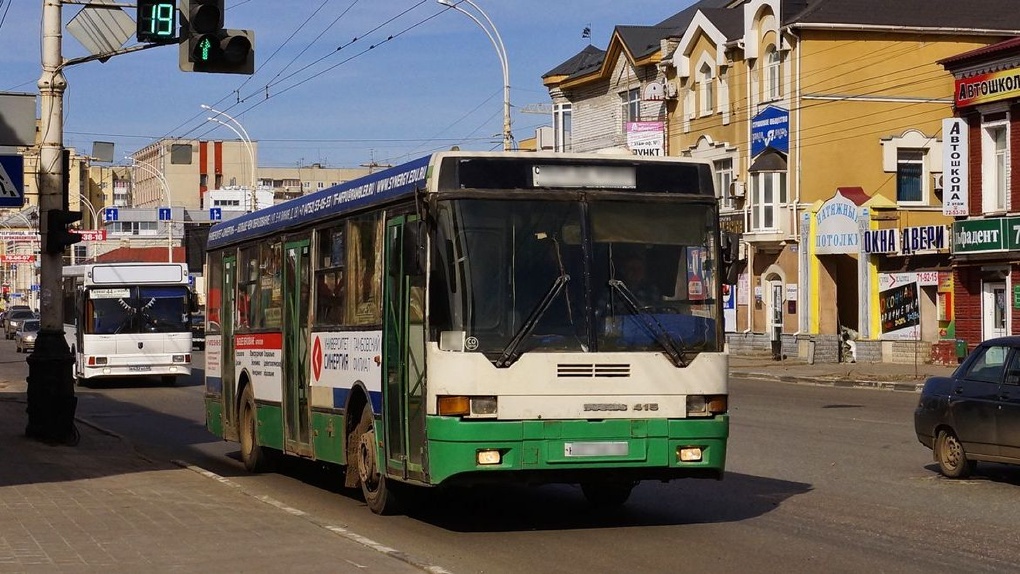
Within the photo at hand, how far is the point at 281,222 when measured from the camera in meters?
15.7

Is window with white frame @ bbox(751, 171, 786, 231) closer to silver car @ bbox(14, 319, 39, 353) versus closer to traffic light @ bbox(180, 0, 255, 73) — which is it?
silver car @ bbox(14, 319, 39, 353)

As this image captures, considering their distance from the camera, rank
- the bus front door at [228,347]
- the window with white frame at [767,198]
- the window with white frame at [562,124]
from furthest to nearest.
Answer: the window with white frame at [562,124] → the window with white frame at [767,198] → the bus front door at [228,347]

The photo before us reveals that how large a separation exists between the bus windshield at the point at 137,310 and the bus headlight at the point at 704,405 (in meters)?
26.6

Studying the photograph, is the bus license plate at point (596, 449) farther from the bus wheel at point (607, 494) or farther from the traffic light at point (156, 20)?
the traffic light at point (156, 20)

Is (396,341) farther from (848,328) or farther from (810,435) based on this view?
(848,328)

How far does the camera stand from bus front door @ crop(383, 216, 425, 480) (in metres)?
11.2

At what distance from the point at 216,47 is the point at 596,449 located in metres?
6.24

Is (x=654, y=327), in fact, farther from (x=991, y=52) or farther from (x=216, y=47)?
(x=991, y=52)

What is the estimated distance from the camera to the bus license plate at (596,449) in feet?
36.2

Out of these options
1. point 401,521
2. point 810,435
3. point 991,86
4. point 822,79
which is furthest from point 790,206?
point 401,521

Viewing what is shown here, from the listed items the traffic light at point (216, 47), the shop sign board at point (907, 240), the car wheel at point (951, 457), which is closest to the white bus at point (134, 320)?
the shop sign board at point (907, 240)

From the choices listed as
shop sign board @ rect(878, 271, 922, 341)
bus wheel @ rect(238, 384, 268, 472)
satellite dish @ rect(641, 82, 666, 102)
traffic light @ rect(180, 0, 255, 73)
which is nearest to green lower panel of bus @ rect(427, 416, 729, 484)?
traffic light @ rect(180, 0, 255, 73)

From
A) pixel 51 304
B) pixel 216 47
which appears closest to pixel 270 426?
pixel 216 47

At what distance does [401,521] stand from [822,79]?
40042 mm
